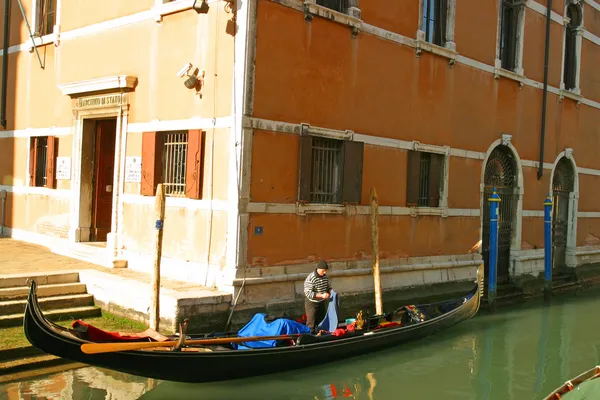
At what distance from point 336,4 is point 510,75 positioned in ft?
18.3

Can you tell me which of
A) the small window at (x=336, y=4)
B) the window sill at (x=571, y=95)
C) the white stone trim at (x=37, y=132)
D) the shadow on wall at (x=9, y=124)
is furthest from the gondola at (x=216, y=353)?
the window sill at (x=571, y=95)

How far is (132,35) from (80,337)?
232 inches

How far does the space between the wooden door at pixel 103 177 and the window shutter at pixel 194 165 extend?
105 inches

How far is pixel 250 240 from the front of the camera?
8.79m

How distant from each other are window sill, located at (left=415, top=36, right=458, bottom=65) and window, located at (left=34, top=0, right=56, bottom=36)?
23.6 ft

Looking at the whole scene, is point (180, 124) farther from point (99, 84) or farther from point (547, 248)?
point (547, 248)

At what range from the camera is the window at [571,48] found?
16266 millimetres

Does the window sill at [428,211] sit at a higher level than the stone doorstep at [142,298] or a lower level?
higher

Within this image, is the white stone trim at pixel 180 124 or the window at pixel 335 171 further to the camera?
the window at pixel 335 171

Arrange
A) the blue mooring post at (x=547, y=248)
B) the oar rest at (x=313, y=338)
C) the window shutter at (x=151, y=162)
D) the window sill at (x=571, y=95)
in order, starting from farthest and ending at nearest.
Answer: the window sill at (x=571, y=95) < the blue mooring post at (x=547, y=248) < the window shutter at (x=151, y=162) < the oar rest at (x=313, y=338)

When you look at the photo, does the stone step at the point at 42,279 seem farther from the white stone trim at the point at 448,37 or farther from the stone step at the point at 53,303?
the white stone trim at the point at 448,37

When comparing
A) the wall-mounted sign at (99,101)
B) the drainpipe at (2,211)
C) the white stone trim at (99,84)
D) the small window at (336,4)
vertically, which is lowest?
the drainpipe at (2,211)

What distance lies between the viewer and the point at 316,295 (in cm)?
843

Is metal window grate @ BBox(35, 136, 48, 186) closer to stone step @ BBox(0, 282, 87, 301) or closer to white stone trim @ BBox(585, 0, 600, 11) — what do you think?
stone step @ BBox(0, 282, 87, 301)
